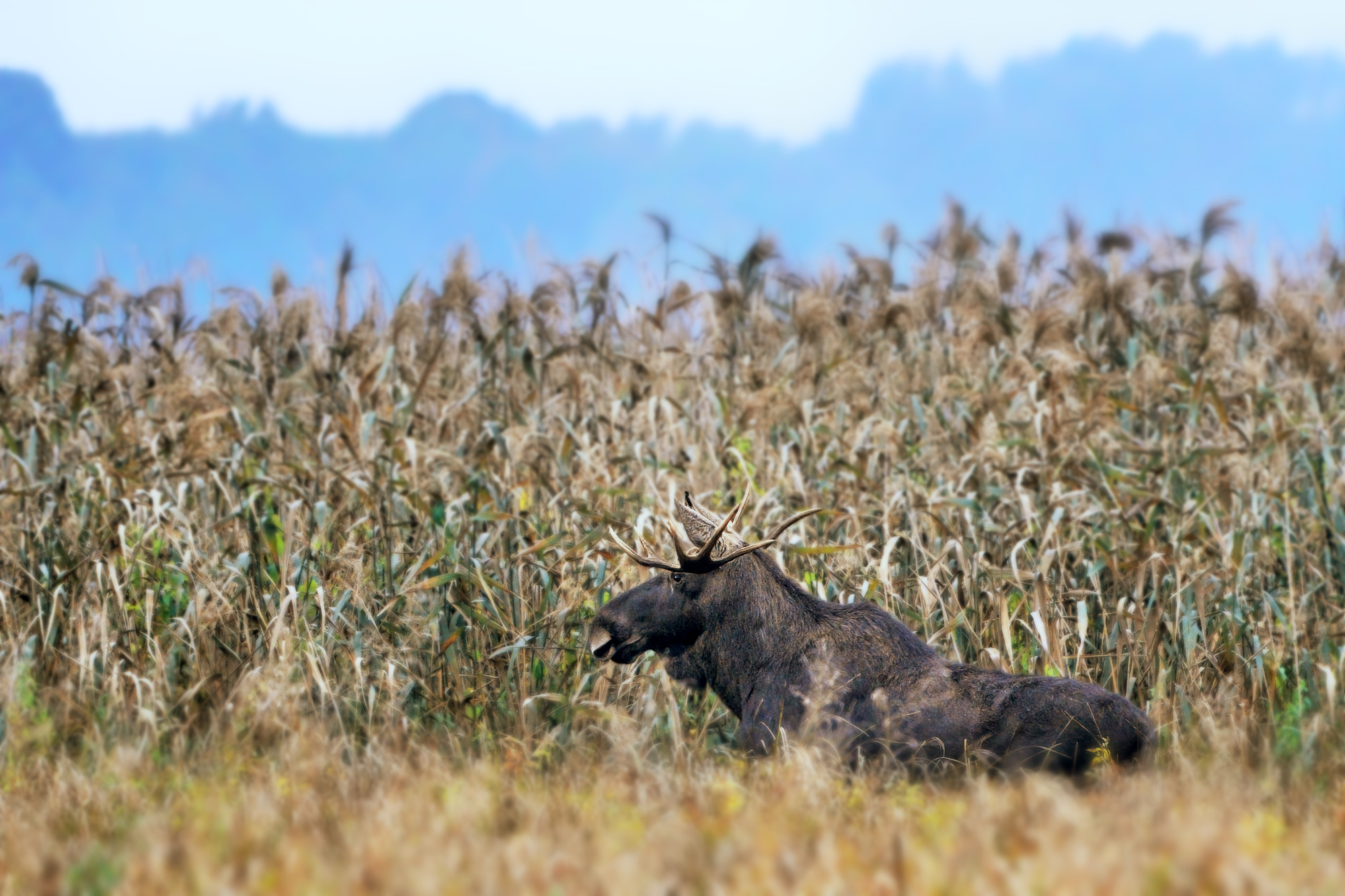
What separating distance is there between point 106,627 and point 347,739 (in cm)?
146

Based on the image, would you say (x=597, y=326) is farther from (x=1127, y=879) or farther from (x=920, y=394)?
(x=1127, y=879)

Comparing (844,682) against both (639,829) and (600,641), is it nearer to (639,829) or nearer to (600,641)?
(600,641)

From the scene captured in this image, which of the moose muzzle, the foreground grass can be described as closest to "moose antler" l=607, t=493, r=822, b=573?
the moose muzzle

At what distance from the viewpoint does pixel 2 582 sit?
20.0ft

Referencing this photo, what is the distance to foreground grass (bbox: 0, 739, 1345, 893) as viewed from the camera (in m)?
2.82

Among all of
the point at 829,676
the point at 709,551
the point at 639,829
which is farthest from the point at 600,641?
the point at 639,829

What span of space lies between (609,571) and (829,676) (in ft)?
6.15

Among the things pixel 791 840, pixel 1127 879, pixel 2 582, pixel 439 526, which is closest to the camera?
pixel 1127 879

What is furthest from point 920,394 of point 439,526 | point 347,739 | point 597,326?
point 347,739

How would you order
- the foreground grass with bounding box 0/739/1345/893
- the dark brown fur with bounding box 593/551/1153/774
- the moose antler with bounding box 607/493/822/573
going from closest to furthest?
the foreground grass with bounding box 0/739/1345/893
the dark brown fur with bounding box 593/551/1153/774
the moose antler with bounding box 607/493/822/573

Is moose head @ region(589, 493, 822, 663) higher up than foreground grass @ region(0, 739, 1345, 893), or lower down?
higher up

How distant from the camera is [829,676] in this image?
4.51m

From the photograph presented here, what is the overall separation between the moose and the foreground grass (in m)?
0.16

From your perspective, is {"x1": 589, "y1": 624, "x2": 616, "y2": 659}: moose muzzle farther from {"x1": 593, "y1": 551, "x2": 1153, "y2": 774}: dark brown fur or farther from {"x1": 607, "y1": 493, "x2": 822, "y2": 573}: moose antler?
{"x1": 607, "y1": 493, "x2": 822, "y2": 573}: moose antler
